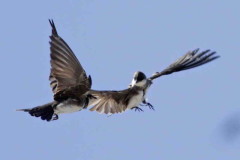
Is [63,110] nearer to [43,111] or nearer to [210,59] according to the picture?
[43,111]

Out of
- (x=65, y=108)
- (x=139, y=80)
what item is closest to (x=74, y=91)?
(x=65, y=108)

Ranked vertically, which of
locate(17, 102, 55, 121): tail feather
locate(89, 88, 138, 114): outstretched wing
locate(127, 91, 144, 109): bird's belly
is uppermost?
locate(89, 88, 138, 114): outstretched wing

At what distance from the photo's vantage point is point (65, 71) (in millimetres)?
20516

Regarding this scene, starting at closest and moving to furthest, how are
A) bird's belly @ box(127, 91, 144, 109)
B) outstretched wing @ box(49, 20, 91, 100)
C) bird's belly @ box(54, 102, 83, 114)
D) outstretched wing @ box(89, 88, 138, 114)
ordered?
bird's belly @ box(54, 102, 83, 114), outstretched wing @ box(49, 20, 91, 100), bird's belly @ box(127, 91, 144, 109), outstretched wing @ box(89, 88, 138, 114)

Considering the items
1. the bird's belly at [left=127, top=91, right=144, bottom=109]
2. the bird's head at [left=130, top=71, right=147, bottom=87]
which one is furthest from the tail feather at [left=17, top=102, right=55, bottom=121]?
the bird's head at [left=130, top=71, right=147, bottom=87]

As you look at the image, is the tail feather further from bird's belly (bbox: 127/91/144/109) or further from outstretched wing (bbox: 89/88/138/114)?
bird's belly (bbox: 127/91/144/109)

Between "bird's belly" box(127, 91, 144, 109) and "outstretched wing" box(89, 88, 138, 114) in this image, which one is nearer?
"bird's belly" box(127, 91, 144, 109)

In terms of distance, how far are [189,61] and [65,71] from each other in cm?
290

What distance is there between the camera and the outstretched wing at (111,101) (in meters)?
21.1

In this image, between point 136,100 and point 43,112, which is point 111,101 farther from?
point 43,112

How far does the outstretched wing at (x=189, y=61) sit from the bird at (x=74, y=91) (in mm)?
633

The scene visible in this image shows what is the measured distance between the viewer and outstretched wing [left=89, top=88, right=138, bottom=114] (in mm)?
21094

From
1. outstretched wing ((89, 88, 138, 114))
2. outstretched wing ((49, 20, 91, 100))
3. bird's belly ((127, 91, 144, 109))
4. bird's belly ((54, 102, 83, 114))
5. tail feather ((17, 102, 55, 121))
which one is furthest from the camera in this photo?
outstretched wing ((89, 88, 138, 114))

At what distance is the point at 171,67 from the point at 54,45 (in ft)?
9.66
